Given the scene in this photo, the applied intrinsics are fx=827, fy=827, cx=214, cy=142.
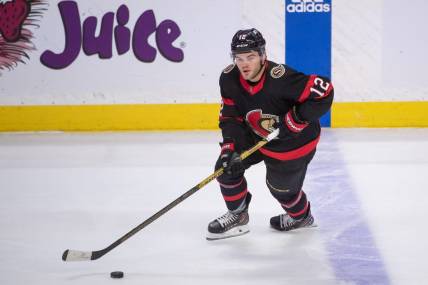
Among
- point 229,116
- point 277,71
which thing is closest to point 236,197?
point 229,116

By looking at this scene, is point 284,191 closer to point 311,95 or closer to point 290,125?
point 290,125

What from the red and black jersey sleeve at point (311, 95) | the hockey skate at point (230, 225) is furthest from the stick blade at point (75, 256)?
the red and black jersey sleeve at point (311, 95)

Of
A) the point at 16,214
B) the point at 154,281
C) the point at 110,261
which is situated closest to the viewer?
the point at 154,281

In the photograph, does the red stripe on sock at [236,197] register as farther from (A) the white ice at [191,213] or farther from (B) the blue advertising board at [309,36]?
(B) the blue advertising board at [309,36]

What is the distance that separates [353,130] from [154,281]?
3.29m

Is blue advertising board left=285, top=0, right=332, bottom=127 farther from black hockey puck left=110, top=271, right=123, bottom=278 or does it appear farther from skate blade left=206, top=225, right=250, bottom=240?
black hockey puck left=110, top=271, right=123, bottom=278

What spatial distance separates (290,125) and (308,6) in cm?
292

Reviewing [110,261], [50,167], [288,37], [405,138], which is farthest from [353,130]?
[110,261]

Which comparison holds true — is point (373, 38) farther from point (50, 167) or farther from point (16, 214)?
point (16, 214)

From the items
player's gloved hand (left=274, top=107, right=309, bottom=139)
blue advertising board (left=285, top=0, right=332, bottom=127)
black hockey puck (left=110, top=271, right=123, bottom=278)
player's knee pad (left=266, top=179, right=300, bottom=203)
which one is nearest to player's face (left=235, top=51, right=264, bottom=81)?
player's gloved hand (left=274, top=107, right=309, bottom=139)

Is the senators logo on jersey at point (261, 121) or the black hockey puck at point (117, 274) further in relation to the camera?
the senators logo on jersey at point (261, 121)

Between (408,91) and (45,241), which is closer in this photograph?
(45,241)

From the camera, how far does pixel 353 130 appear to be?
19.4 feet

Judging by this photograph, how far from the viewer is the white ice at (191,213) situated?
300 centimetres
